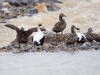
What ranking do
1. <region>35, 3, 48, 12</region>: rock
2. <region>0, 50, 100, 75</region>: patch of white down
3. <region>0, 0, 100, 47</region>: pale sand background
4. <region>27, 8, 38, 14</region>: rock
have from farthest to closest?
<region>35, 3, 48, 12</region>: rock
<region>27, 8, 38, 14</region>: rock
<region>0, 0, 100, 47</region>: pale sand background
<region>0, 50, 100, 75</region>: patch of white down

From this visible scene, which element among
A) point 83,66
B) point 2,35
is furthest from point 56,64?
point 2,35

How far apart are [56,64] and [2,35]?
990 centimetres

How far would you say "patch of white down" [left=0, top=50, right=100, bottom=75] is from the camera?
13.3 m

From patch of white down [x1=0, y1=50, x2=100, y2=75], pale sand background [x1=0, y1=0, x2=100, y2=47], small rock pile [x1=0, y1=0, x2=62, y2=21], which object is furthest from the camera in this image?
small rock pile [x1=0, y1=0, x2=62, y2=21]

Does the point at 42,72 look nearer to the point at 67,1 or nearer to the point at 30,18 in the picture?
the point at 30,18

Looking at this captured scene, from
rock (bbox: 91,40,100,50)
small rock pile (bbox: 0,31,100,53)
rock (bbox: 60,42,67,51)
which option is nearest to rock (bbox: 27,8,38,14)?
small rock pile (bbox: 0,31,100,53)

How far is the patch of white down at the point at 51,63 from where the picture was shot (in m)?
13.3

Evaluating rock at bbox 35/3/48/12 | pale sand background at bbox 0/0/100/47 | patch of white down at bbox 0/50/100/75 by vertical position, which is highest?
rock at bbox 35/3/48/12

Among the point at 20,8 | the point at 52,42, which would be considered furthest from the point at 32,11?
the point at 52,42

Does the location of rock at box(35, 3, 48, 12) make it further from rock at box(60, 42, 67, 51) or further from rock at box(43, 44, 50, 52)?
rock at box(60, 42, 67, 51)

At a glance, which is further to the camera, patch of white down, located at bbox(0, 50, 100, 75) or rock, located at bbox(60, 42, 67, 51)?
rock, located at bbox(60, 42, 67, 51)

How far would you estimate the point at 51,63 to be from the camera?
14531 mm

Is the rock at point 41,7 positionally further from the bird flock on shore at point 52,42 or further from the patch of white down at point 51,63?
the patch of white down at point 51,63

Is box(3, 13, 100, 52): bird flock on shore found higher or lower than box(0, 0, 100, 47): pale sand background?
lower
